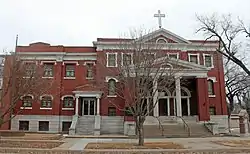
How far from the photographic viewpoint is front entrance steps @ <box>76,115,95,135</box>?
28.1m

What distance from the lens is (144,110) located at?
1723 centimetres

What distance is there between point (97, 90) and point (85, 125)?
4.54 metres

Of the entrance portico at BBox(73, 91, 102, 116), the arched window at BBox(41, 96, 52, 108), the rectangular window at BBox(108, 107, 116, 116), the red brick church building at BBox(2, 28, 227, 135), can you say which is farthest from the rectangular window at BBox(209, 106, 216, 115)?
the arched window at BBox(41, 96, 52, 108)

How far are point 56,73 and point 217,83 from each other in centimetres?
1992

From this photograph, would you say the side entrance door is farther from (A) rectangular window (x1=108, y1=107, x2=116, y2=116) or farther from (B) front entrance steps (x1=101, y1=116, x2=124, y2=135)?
(B) front entrance steps (x1=101, y1=116, x2=124, y2=135)

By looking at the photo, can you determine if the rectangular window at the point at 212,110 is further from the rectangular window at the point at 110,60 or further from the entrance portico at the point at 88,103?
the entrance portico at the point at 88,103

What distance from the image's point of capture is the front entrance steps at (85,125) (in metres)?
28.1

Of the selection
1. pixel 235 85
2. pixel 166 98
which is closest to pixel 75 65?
pixel 166 98

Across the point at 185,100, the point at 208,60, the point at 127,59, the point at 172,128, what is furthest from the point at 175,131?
the point at 208,60

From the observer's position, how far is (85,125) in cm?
2948

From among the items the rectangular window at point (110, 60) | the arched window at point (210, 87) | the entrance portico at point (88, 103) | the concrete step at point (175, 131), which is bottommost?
the concrete step at point (175, 131)

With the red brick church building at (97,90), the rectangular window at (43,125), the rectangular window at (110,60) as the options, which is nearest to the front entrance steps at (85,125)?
the red brick church building at (97,90)

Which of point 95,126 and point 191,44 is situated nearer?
point 95,126

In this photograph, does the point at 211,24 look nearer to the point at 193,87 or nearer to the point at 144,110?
the point at 193,87
